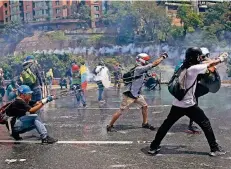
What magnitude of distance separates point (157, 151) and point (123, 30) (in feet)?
193

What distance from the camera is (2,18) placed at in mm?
95500

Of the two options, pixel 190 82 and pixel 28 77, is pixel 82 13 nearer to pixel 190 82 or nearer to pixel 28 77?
pixel 28 77

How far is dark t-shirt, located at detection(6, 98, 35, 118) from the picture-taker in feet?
21.1

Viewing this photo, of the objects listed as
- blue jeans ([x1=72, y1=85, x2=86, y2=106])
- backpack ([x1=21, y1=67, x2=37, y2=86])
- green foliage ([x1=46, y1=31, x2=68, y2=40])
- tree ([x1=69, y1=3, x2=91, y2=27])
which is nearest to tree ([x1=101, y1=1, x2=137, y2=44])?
tree ([x1=69, y1=3, x2=91, y2=27])

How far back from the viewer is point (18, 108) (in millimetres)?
6457

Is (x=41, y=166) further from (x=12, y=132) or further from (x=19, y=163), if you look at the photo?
(x=12, y=132)

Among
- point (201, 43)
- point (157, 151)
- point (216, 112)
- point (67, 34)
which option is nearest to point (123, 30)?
point (67, 34)

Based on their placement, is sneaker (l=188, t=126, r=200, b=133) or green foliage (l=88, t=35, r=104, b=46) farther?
green foliage (l=88, t=35, r=104, b=46)

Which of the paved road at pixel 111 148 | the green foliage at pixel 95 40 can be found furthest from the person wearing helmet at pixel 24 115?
the green foliage at pixel 95 40

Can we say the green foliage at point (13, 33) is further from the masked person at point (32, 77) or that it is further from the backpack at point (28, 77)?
the backpack at point (28, 77)

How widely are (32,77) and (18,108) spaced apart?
2287mm

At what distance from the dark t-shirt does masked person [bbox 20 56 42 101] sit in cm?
212

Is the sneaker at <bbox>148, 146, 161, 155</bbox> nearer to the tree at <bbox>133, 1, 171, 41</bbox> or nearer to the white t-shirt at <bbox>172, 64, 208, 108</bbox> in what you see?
the white t-shirt at <bbox>172, 64, 208, 108</bbox>

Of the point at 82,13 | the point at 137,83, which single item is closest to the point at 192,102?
the point at 137,83
